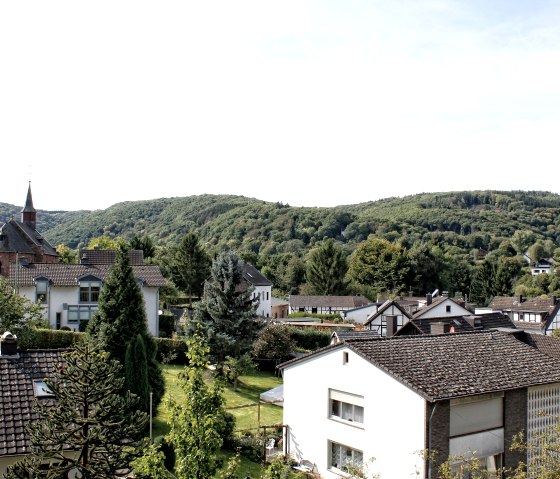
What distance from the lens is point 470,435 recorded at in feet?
61.1

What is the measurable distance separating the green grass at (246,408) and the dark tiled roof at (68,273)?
27.6 ft

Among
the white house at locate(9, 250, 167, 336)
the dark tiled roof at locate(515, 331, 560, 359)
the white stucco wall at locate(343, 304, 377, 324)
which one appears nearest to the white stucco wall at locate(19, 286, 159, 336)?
the white house at locate(9, 250, 167, 336)

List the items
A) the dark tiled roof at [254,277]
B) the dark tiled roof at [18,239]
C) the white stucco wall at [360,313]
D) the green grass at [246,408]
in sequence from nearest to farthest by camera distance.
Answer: the green grass at [246,408] < the dark tiled roof at [18,239] < the white stucco wall at [360,313] < the dark tiled roof at [254,277]

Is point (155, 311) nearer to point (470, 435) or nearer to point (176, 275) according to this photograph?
point (470, 435)

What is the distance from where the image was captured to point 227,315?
37.8m

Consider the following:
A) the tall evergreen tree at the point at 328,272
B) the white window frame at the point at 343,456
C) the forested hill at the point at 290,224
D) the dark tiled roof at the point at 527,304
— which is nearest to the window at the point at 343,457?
the white window frame at the point at 343,456

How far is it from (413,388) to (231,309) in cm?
2120

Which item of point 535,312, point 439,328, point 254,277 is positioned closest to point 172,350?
point 439,328

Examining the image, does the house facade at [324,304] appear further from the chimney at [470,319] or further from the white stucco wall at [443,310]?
the chimney at [470,319]

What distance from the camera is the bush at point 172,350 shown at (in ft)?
123

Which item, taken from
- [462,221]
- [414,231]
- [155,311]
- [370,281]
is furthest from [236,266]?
[462,221]

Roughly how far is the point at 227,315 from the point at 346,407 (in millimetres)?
17948

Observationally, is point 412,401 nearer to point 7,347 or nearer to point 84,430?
point 84,430

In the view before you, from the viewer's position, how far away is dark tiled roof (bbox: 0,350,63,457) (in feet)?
45.7
